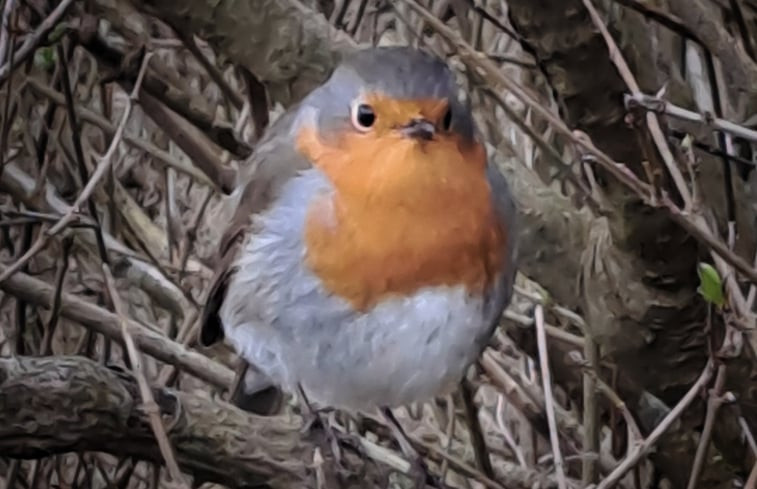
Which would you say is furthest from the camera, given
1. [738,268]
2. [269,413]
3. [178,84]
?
[178,84]

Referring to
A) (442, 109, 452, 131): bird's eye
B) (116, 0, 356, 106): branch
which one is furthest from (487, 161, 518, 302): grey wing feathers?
(116, 0, 356, 106): branch

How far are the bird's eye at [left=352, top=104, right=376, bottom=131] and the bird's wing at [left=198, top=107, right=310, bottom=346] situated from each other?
0.16m

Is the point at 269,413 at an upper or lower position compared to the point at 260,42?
lower

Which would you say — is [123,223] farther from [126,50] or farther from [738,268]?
[738,268]

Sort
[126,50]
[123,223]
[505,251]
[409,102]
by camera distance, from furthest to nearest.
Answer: [123,223]
[126,50]
[505,251]
[409,102]

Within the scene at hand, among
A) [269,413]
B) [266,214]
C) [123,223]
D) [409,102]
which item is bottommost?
[269,413]

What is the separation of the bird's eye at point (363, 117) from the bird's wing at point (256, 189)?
0.16 m

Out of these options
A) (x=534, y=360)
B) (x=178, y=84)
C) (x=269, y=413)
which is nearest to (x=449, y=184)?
(x=269, y=413)

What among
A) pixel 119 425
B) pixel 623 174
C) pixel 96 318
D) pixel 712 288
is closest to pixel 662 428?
pixel 712 288

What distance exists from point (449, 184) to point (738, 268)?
57 cm

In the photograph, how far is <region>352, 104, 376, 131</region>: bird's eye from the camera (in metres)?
2.19

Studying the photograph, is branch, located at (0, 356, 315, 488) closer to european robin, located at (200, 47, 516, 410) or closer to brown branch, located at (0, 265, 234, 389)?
european robin, located at (200, 47, 516, 410)

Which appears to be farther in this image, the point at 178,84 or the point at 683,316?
the point at 178,84

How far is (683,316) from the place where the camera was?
2.49 m
